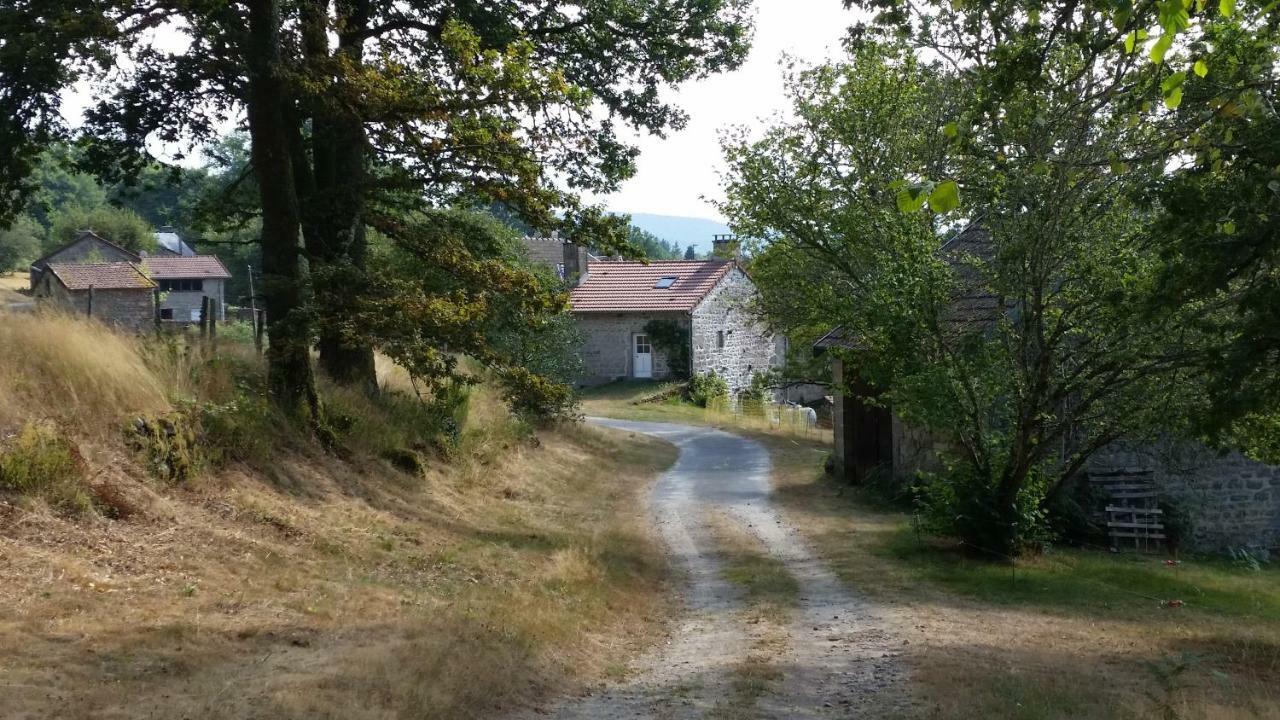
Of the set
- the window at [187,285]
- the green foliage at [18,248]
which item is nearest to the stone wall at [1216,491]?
the window at [187,285]

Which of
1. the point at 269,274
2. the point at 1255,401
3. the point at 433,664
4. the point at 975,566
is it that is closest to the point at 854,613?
the point at 975,566

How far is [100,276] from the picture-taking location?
36.1m

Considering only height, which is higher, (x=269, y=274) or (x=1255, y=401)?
(x=269, y=274)

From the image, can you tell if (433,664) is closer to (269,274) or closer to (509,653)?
(509,653)

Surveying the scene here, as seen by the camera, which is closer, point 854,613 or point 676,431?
point 854,613

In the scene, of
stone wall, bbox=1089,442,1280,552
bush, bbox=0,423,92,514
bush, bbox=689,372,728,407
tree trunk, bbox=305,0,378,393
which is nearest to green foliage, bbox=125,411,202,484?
bush, bbox=0,423,92,514

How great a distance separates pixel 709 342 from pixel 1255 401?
42.3m

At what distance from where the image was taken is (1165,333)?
1311cm

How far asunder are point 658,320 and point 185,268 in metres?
33.0

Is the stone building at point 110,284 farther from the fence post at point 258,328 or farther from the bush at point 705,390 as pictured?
the bush at point 705,390

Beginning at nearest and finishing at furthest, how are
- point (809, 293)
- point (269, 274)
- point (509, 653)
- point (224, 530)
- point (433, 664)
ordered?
point (433, 664), point (509, 653), point (224, 530), point (269, 274), point (809, 293)

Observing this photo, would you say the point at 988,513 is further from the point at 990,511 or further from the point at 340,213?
the point at 340,213

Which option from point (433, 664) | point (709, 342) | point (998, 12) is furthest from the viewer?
point (709, 342)

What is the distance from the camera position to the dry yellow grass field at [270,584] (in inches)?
278
